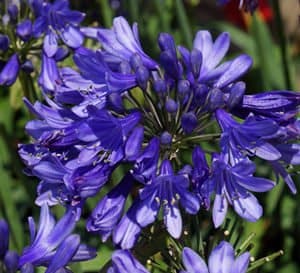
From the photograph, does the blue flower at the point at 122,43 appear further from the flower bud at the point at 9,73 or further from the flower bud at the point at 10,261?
the flower bud at the point at 10,261

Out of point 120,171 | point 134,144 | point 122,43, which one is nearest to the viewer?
point 134,144

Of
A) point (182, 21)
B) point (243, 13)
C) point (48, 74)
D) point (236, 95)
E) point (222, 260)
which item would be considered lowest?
point (243, 13)

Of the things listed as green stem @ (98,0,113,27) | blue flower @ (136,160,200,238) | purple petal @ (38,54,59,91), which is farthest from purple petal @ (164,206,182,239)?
green stem @ (98,0,113,27)

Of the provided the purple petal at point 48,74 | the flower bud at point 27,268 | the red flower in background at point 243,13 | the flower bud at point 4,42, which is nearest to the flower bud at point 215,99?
the flower bud at point 27,268

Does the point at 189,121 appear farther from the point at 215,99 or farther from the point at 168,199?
the point at 168,199

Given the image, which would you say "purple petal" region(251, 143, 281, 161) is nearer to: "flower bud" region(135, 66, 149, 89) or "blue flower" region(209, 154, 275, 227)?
"blue flower" region(209, 154, 275, 227)

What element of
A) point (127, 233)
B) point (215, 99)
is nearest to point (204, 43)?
point (215, 99)

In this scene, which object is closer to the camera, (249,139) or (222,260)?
Answer: (222,260)
